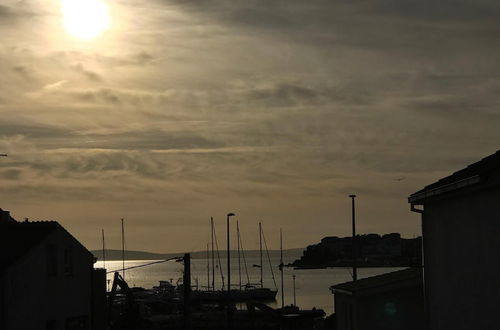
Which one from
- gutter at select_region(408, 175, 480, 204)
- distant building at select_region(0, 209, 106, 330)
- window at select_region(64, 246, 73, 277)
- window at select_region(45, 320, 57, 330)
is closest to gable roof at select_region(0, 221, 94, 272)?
distant building at select_region(0, 209, 106, 330)

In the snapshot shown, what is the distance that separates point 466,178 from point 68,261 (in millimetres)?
23791

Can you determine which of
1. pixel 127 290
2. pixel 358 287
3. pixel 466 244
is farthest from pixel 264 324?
pixel 466 244

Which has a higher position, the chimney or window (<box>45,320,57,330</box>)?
the chimney

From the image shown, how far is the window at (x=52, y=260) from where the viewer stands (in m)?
38.8

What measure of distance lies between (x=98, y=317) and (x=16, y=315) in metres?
11.4

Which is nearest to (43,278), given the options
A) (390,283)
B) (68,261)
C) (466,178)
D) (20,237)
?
Answer: (20,237)

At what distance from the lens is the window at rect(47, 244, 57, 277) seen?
3875cm

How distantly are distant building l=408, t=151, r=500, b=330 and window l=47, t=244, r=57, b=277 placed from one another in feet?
57.7

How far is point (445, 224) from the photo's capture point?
24750mm

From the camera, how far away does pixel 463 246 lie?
75.5 ft

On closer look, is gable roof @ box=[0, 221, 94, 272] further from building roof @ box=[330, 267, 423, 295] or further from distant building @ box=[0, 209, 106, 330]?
building roof @ box=[330, 267, 423, 295]

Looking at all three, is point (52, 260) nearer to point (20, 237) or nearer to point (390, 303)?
point (20, 237)

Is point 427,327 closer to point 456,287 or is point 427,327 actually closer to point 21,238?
point 456,287

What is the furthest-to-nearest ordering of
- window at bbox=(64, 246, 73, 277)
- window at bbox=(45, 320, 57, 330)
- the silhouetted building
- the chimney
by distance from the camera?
window at bbox=(64, 246, 73, 277) → the chimney → window at bbox=(45, 320, 57, 330) → the silhouetted building
